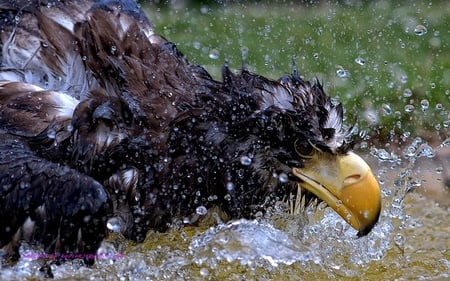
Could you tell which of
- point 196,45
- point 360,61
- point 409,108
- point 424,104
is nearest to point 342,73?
point 424,104

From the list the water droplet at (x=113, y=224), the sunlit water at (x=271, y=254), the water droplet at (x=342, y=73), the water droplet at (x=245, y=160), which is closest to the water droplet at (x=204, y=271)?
the sunlit water at (x=271, y=254)

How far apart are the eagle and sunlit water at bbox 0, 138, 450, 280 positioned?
0.40 feet

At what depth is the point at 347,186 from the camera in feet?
15.7

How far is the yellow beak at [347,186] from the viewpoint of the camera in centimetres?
476

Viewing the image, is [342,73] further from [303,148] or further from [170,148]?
[170,148]

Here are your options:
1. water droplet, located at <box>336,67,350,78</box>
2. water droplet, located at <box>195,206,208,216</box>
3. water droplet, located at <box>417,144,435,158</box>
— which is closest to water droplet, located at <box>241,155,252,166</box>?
water droplet, located at <box>195,206,208,216</box>

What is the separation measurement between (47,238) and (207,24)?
6581mm

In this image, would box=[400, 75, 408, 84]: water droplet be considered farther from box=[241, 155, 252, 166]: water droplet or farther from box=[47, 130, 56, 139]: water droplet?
box=[47, 130, 56, 139]: water droplet

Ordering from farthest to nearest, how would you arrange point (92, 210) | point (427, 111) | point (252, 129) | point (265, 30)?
point (265, 30), point (427, 111), point (252, 129), point (92, 210)

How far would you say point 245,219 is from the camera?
5.15 metres

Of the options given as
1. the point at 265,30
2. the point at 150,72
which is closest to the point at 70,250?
the point at 150,72

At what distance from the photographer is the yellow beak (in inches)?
187

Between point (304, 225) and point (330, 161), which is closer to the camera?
point (330, 161)

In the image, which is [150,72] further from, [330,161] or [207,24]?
[207,24]
